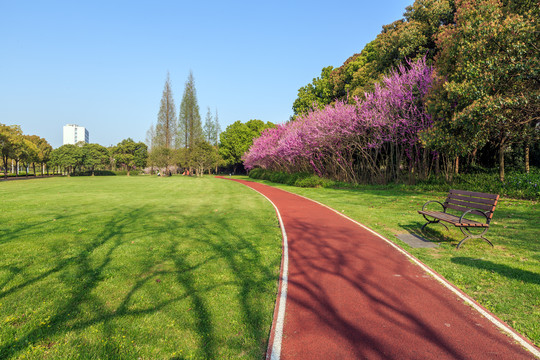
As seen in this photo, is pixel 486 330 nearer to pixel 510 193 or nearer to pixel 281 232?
pixel 281 232

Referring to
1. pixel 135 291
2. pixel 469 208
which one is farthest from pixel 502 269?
pixel 135 291

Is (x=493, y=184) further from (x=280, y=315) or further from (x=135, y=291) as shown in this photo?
(x=135, y=291)

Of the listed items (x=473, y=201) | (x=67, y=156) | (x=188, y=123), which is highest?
(x=188, y=123)

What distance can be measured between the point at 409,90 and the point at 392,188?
284 inches

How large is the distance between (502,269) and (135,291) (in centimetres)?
674

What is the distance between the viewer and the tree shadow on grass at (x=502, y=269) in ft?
15.6

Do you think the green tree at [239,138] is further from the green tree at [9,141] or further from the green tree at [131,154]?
the green tree at [9,141]

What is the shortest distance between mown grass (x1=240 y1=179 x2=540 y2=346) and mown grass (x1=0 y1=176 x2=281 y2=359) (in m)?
3.32

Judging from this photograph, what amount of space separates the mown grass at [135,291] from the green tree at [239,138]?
6605 centimetres

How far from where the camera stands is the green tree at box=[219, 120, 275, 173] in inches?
2916

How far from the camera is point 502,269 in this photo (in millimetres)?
5145

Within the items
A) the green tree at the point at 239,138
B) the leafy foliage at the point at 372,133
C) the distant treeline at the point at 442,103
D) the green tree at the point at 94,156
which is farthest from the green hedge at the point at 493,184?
the green tree at the point at 94,156

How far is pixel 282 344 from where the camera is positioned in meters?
3.14

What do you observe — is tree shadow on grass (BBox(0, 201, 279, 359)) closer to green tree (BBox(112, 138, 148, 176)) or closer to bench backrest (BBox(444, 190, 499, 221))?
bench backrest (BBox(444, 190, 499, 221))
